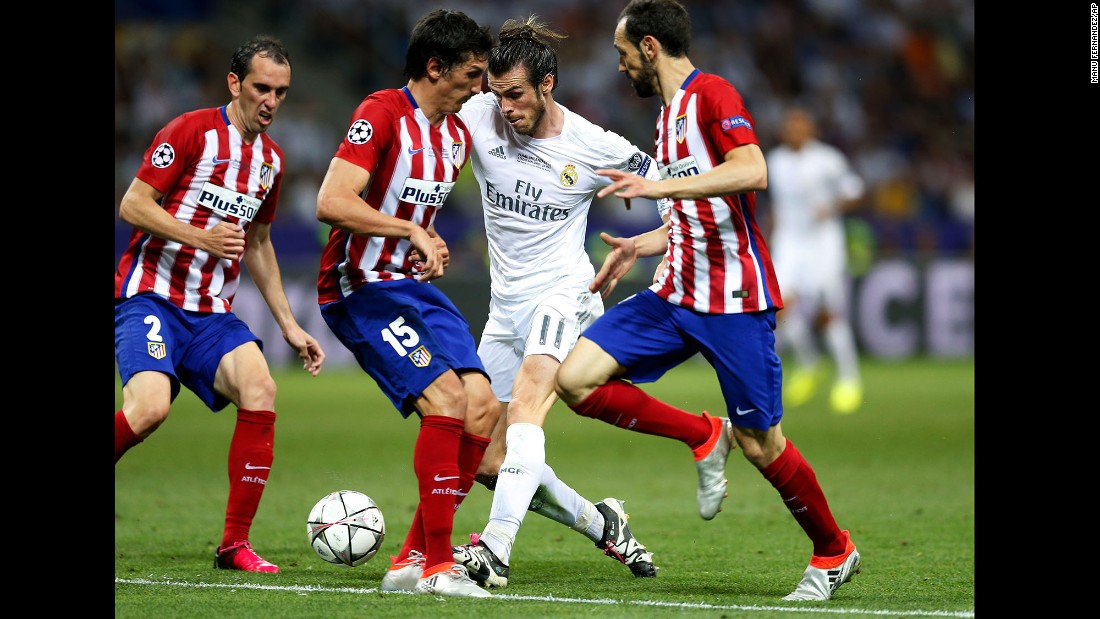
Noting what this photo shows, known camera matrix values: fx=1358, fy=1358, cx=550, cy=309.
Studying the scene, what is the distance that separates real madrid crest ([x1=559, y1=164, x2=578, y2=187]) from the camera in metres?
6.08

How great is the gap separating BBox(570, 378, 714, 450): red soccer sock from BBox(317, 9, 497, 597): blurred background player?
0.44m

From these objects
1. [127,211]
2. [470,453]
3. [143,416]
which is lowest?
[470,453]

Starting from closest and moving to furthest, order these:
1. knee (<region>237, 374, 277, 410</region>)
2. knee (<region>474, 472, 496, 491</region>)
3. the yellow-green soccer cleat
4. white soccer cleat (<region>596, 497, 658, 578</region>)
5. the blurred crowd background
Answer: white soccer cleat (<region>596, 497, 658, 578</region>) < knee (<region>237, 374, 277, 410</region>) < knee (<region>474, 472, 496, 491</region>) < the yellow-green soccer cleat < the blurred crowd background

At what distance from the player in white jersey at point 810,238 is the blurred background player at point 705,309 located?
26.6 ft

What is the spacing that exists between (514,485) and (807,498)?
3.73 ft

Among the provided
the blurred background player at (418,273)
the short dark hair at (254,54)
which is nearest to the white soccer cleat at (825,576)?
the blurred background player at (418,273)

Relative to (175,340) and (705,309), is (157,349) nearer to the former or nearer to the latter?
(175,340)

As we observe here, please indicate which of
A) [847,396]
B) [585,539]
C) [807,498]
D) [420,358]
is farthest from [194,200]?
[847,396]

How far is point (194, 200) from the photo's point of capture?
5980 millimetres

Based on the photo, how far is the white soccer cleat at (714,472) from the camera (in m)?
5.48

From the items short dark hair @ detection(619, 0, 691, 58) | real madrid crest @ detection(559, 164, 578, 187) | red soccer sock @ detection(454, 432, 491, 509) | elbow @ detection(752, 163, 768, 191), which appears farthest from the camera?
real madrid crest @ detection(559, 164, 578, 187)

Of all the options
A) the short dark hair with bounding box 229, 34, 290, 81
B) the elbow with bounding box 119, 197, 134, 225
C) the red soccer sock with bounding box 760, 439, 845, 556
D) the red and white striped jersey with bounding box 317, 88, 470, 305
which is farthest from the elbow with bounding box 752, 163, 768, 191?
the elbow with bounding box 119, 197, 134, 225

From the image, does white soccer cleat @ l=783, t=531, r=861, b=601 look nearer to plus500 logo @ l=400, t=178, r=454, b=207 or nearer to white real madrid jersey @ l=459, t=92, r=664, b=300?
white real madrid jersey @ l=459, t=92, r=664, b=300

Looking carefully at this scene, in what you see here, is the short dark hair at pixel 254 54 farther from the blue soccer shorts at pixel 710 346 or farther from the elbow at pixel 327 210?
the blue soccer shorts at pixel 710 346
